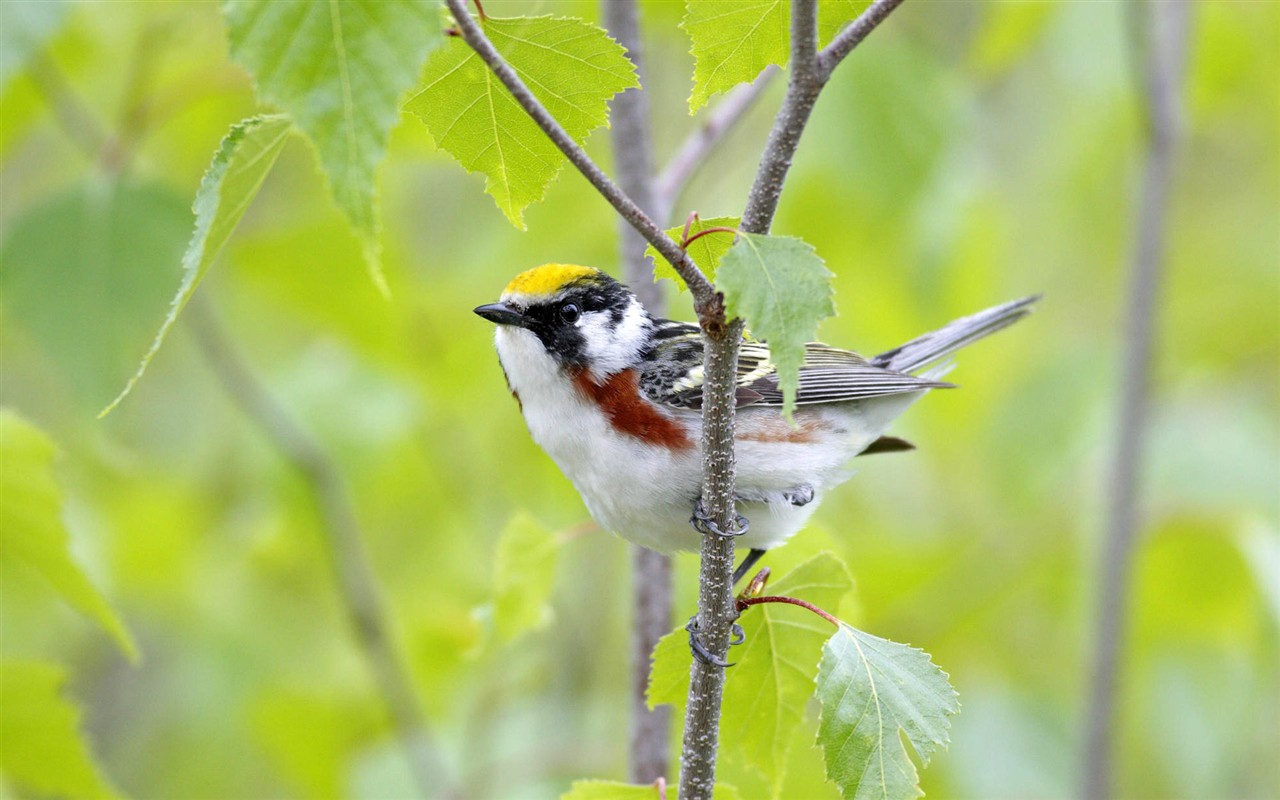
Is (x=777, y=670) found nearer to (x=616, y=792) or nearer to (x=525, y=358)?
(x=616, y=792)

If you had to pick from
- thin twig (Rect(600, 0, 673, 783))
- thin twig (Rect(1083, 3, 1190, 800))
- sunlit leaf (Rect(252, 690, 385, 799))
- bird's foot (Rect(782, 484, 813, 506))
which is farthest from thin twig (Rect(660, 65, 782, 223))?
sunlit leaf (Rect(252, 690, 385, 799))

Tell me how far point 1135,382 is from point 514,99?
102 inches

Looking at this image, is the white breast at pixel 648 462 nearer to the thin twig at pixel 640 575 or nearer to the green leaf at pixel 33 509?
the thin twig at pixel 640 575

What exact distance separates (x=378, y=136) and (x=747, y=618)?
1215 mm

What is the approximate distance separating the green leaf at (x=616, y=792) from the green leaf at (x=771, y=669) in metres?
0.11

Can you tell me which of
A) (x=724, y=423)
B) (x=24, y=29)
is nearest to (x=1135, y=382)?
(x=724, y=423)

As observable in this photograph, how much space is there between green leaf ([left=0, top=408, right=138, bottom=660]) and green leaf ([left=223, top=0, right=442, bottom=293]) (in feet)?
3.76

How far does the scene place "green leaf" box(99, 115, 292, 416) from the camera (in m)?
1.43

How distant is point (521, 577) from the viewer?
263 cm

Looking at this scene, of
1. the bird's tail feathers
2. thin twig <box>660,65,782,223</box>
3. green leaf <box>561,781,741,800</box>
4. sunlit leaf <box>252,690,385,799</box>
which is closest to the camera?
green leaf <box>561,781,741,800</box>

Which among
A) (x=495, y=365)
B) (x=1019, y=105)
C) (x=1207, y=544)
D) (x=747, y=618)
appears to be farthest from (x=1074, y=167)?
(x=1019, y=105)

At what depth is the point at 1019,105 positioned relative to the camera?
24.1 feet

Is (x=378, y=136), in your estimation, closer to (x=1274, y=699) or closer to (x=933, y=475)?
(x=933, y=475)

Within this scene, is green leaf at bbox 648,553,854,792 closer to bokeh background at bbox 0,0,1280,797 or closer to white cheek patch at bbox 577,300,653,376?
bokeh background at bbox 0,0,1280,797
